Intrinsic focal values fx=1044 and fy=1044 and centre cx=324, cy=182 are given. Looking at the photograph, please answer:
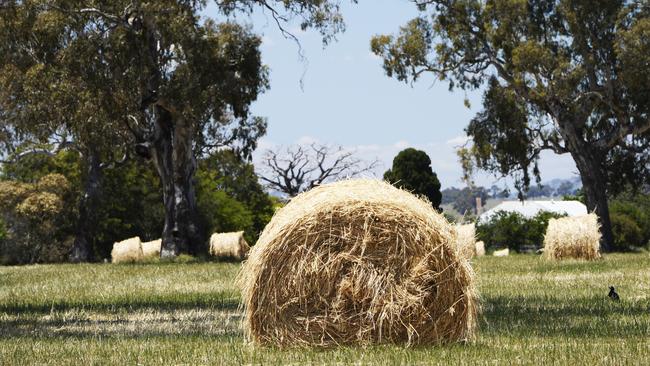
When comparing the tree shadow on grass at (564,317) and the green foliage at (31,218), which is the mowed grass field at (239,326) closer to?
the tree shadow on grass at (564,317)

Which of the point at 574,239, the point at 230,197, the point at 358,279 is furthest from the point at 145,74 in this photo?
the point at 230,197

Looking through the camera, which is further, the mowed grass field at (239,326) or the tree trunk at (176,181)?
the tree trunk at (176,181)

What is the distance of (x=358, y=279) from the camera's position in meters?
9.90

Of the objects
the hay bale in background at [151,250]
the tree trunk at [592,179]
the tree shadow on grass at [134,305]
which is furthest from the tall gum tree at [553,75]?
the tree shadow on grass at [134,305]

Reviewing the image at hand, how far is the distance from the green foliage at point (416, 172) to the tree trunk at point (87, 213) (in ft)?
65.1

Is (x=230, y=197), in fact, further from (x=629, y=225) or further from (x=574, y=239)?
(x=574, y=239)

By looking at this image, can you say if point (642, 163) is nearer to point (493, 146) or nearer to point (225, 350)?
point (493, 146)

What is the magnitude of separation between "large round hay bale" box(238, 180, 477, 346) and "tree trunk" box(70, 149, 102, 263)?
4278 cm

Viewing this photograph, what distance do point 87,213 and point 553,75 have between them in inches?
934

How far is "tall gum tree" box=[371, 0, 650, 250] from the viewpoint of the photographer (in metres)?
43.4

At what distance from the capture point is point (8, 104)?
46.3m

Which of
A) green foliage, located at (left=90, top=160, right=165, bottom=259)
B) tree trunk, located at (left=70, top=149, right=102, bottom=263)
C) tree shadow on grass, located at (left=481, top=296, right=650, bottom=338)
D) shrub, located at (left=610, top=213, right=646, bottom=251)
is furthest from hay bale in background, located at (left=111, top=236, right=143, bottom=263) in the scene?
shrub, located at (left=610, top=213, right=646, bottom=251)

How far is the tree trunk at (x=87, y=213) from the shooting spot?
170ft

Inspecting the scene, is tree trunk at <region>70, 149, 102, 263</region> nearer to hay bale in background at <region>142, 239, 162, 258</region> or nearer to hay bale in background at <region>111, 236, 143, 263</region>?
hay bale in background at <region>142, 239, 162, 258</region>
